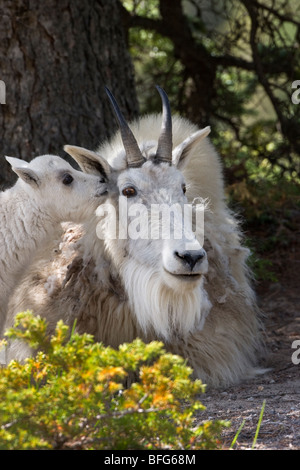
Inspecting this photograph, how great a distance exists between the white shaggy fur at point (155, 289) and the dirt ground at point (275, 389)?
27cm

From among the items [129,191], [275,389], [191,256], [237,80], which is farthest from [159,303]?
[237,80]

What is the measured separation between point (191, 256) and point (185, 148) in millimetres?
1193

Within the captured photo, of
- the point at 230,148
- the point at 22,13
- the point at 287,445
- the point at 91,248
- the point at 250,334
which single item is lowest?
the point at 287,445

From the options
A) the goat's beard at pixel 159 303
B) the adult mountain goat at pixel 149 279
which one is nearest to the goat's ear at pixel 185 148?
the adult mountain goat at pixel 149 279

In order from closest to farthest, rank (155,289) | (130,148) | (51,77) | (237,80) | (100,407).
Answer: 1. (100,407)
2. (155,289)
3. (130,148)
4. (51,77)
5. (237,80)

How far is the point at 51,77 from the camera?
653 cm

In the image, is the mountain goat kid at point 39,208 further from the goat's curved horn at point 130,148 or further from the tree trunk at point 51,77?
the tree trunk at point 51,77

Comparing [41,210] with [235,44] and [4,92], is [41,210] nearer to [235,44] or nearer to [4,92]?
[4,92]

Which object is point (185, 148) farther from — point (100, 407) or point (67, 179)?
point (100, 407)

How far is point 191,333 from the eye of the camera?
5188mm

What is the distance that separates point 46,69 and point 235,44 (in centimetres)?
321

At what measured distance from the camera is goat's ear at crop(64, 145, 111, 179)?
4993 millimetres

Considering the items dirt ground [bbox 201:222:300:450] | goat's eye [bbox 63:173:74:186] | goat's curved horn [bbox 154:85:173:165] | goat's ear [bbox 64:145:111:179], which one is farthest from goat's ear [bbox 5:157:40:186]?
dirt ground [bbox 201:222:300:450]
